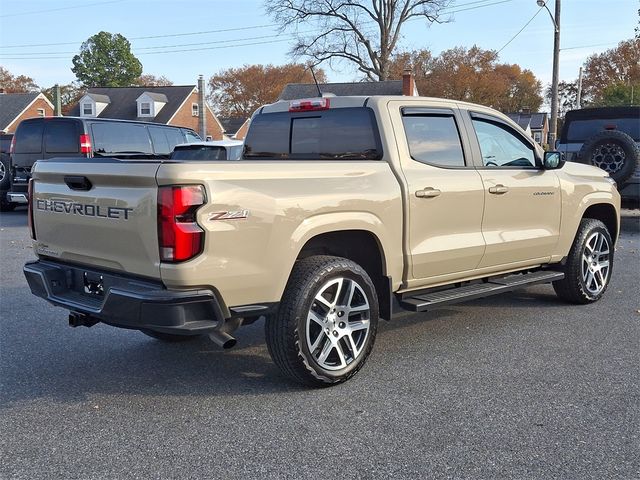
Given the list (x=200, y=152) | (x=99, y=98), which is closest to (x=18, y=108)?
(x=99, y=98)

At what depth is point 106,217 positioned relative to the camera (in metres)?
3.77

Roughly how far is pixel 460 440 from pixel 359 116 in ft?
8.25

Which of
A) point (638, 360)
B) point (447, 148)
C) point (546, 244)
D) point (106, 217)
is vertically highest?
point (447, 148)

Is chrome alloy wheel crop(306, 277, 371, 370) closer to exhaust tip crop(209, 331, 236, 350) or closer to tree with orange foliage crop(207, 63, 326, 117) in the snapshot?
exhaust tip crop(209, 331, 236, 350)

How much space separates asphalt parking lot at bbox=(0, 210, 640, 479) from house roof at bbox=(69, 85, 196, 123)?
47.5 meters

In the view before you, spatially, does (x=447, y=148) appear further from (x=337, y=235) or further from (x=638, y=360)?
(x=638, y=360)

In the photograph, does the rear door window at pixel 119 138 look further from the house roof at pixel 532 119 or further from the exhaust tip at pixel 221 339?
the house roof at pixel 532 119

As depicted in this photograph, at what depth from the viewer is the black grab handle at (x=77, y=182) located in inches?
154

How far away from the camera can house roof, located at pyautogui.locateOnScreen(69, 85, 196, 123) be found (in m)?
50.9

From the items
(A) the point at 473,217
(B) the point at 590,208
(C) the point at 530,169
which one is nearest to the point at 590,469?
(A) the point at 473,217

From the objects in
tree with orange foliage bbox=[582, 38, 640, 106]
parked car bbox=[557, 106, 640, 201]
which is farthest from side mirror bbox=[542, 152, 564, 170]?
tree with orange foliage bbox=[582, 38, 640, 106]

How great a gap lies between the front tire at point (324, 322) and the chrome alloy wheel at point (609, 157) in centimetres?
809

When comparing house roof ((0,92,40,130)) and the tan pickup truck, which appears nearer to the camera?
the tan pickup truck

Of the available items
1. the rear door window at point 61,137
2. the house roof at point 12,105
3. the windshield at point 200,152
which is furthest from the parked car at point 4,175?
the house roof at point 12,105
